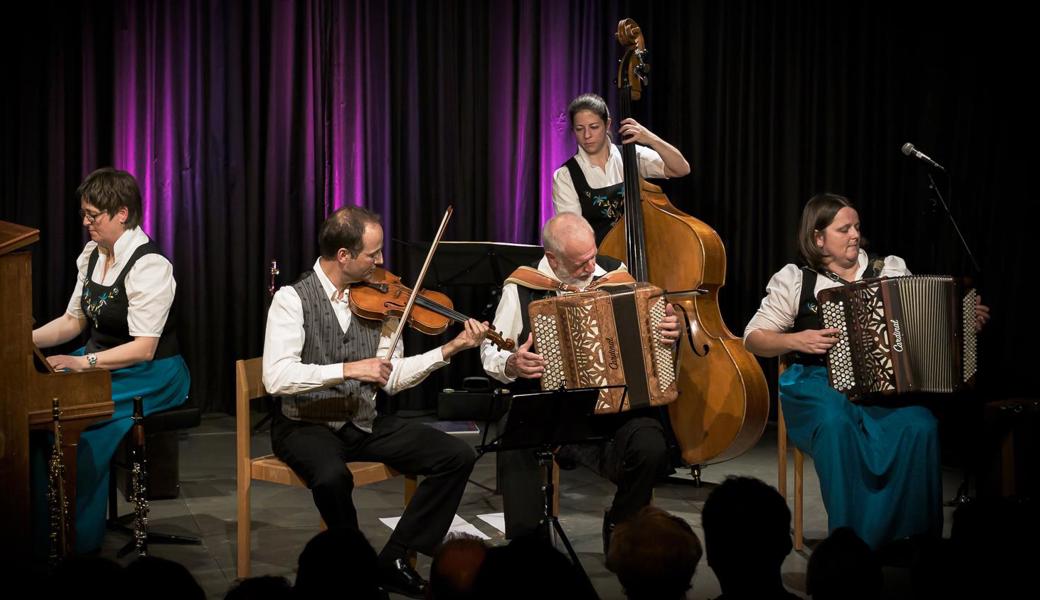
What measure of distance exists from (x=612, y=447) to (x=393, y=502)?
1.46 meters

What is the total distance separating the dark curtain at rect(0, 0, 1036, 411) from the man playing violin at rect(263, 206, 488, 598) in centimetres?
271

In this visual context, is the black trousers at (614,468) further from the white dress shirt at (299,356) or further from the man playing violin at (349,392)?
the white dress shirt at (299,356)

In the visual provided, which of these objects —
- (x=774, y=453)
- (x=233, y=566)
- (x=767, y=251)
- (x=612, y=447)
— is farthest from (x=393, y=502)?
(x=767, y=251)

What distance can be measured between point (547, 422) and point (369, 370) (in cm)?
66

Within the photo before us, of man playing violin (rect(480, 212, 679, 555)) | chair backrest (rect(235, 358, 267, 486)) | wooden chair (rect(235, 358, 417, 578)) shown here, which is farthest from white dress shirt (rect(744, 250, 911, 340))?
chair backrest (rect(235, 358, 267, 486))

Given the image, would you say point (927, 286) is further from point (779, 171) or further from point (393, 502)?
point (779, 171)

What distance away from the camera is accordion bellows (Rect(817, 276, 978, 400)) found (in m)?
3.90

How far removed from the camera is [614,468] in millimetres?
4012

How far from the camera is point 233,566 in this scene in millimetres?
4062

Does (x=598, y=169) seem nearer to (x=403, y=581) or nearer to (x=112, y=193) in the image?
(x=112, y=193)

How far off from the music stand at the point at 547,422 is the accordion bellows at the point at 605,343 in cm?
20

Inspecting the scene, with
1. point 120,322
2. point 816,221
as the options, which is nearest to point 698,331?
point 816,221

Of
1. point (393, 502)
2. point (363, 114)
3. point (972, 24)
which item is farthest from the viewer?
point (363, 114)

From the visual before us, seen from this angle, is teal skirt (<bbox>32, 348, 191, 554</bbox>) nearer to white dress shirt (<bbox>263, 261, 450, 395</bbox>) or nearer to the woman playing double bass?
white dress shirt (<bbox>263, 261, 450, 395</bbox>)
